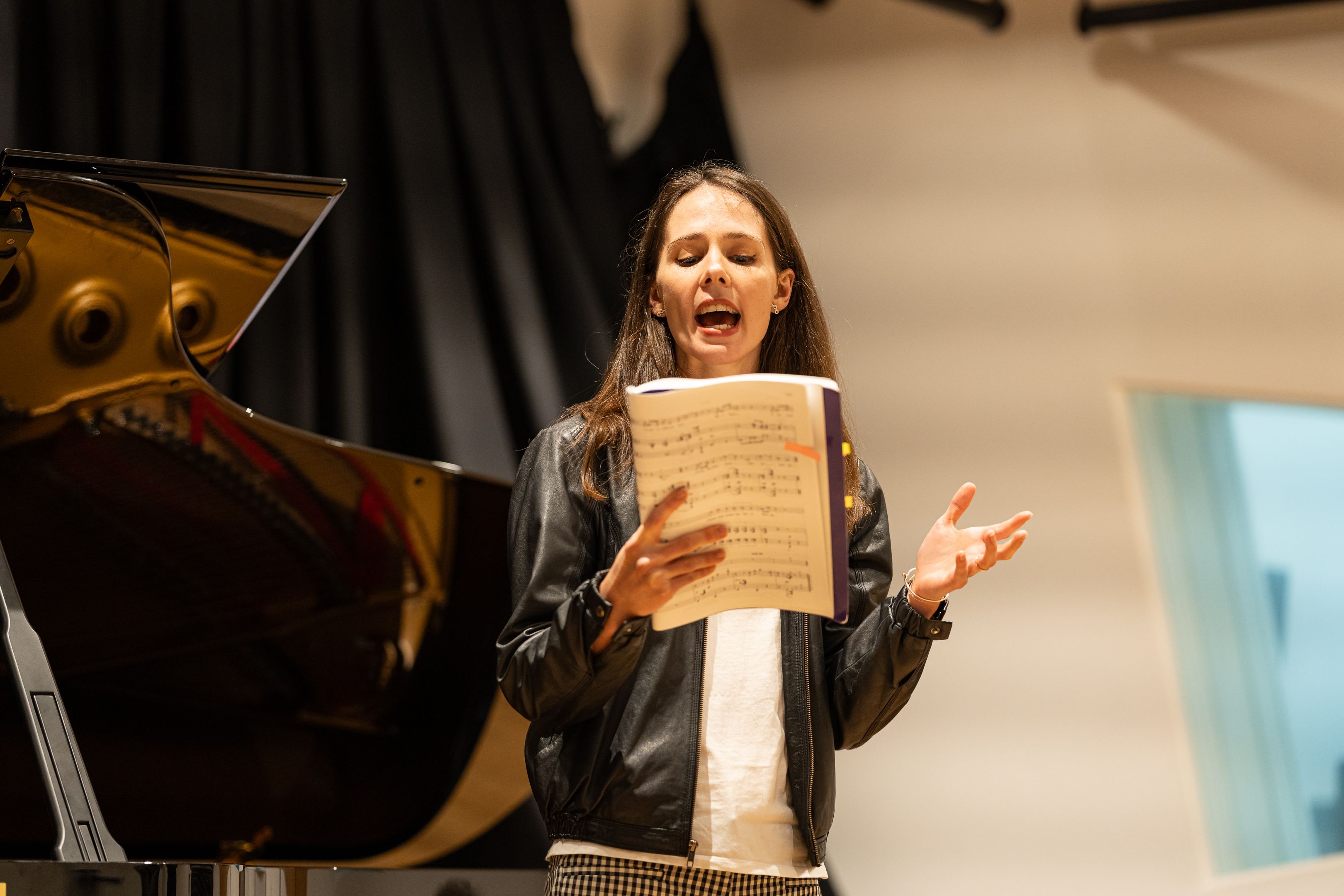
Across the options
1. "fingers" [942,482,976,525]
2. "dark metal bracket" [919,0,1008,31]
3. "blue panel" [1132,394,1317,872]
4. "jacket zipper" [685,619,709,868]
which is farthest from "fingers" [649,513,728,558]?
"dark metal bracket" [919,0,1008,31]

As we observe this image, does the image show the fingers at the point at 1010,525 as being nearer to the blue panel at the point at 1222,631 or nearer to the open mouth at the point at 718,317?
the open mouth at the point at 718,317

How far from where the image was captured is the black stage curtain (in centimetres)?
279

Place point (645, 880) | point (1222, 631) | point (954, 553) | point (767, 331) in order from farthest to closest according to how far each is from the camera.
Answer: point (1222, 631) → point (767, 331) → point (954, 553) → point (645, 880)

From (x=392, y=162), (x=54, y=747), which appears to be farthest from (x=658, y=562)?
(x=392, y=162)

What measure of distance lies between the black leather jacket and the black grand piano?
0.50 m

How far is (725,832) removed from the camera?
117 centimetres

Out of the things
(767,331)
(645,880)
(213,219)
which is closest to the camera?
(645,880)

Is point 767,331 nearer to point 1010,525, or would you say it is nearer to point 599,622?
point 1010,525

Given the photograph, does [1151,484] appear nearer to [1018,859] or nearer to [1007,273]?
[1007,273]

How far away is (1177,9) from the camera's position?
3633 mm

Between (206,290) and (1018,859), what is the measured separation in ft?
9.14

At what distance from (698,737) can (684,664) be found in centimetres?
8

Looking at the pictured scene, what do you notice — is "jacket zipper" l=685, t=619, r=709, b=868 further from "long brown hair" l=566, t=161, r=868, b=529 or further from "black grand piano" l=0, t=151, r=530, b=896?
"black grand piano" l=0, t=151, r=530, b=896

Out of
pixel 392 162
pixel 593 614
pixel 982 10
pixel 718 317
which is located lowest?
pixel 593 614
